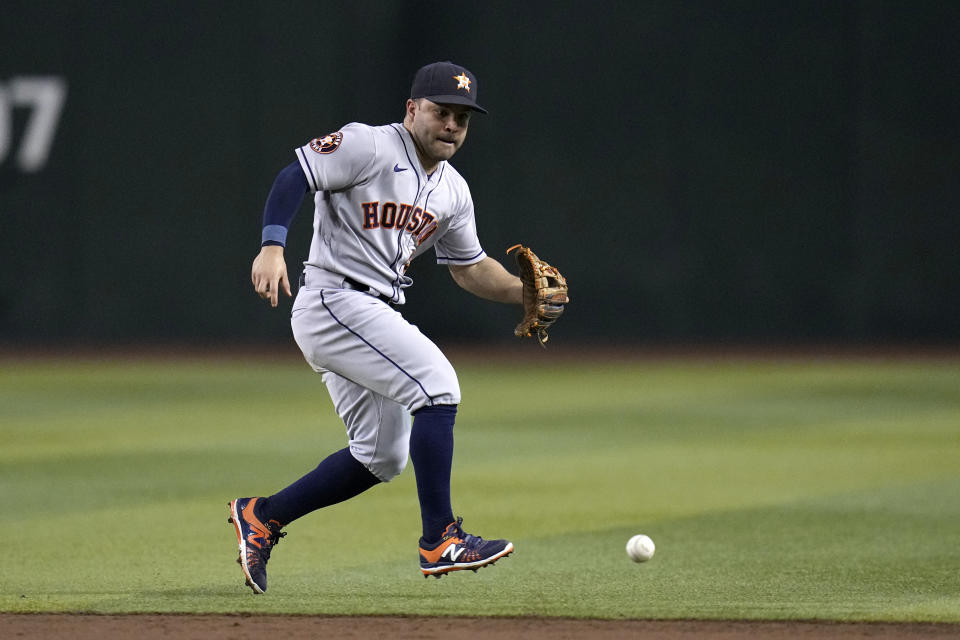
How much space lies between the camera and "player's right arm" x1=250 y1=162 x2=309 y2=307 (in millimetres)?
4211

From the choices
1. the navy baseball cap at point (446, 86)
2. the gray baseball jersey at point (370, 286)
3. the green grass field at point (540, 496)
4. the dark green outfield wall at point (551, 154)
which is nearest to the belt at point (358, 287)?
the gray baseball jersey at point (370, 286)

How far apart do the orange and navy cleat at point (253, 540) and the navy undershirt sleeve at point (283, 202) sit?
3.09 ft

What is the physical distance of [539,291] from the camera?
493 centimetres

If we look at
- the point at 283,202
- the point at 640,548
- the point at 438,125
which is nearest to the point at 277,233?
the point at 283,202

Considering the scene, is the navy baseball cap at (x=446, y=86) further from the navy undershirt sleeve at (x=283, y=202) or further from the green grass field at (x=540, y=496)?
the green grass field at (x=540, y=496)

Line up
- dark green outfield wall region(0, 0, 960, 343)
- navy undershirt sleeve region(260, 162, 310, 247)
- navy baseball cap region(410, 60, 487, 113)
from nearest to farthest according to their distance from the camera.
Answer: navy undershirt sleeve region(260, 162, 310, 247) < navy baseball cap region(410, 60, 487, 113) < dark green outfield wall region(0, 0, 960, 343)

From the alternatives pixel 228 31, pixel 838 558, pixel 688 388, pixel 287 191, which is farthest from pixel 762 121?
pixel 287 191

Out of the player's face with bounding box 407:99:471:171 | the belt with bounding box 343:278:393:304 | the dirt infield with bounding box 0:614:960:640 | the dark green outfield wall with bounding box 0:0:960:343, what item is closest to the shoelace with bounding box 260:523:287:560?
the dirt infield with bounding box 0:614:960:640

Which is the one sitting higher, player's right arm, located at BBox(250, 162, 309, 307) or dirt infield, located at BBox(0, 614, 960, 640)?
player's right arm, located at BBox(250, 162, 309, 307)

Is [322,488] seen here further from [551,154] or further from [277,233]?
[551,154]

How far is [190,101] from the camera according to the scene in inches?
592

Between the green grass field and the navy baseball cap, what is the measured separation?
5.23 feet

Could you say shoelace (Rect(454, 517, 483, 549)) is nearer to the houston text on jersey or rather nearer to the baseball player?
the baseball player

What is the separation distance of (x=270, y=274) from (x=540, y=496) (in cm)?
322
